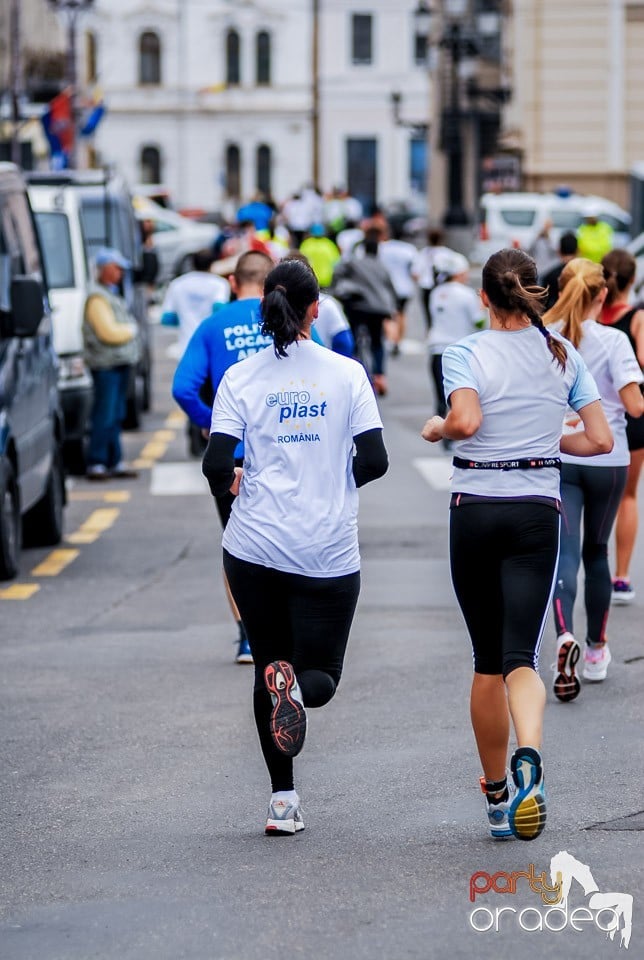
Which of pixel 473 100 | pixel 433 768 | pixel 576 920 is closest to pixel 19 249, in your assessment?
pixel 433 768

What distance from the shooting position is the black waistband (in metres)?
5.84

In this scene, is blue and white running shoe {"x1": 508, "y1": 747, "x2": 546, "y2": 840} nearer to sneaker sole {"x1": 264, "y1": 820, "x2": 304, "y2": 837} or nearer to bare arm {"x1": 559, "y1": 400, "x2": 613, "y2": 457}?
sneaker sole {"x1": 264, "y1": 820, "x2": 304, "y2": 837}

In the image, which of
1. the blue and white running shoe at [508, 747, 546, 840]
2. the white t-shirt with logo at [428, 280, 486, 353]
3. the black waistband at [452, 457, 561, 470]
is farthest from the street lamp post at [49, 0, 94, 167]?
the blue and white running shoe at [508, 747, 546, 840]

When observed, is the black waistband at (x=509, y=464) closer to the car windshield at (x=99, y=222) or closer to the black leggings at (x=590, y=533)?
the black leggings at (x=590, y=533)

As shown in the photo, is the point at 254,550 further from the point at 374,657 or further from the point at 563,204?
the point at 563,204

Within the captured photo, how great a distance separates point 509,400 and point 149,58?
100148 mm

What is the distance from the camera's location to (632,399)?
8.05m

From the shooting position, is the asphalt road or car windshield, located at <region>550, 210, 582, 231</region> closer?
the asphalt road

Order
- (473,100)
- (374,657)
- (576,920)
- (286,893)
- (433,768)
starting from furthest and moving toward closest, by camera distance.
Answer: (473,100) < (374,657) < (433,768) < (286,893) < (576,920)

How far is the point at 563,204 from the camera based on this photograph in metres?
38.1

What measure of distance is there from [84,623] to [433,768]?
3672 millimetres

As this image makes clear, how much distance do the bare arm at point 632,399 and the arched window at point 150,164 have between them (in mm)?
98374

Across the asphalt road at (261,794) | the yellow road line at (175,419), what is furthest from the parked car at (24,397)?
the yellow road line at (175,419)

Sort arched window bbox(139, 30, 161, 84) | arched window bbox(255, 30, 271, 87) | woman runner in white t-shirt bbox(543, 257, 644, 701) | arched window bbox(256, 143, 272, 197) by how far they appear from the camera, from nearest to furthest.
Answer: woman runner in white t-shirt bbox(543, 257, 644, 701)
arched window bbox(255, 30, 271, 87)
arched window bbox(139, 30, 161, 84)
arched window bbox(256, 143, 272, 197)
